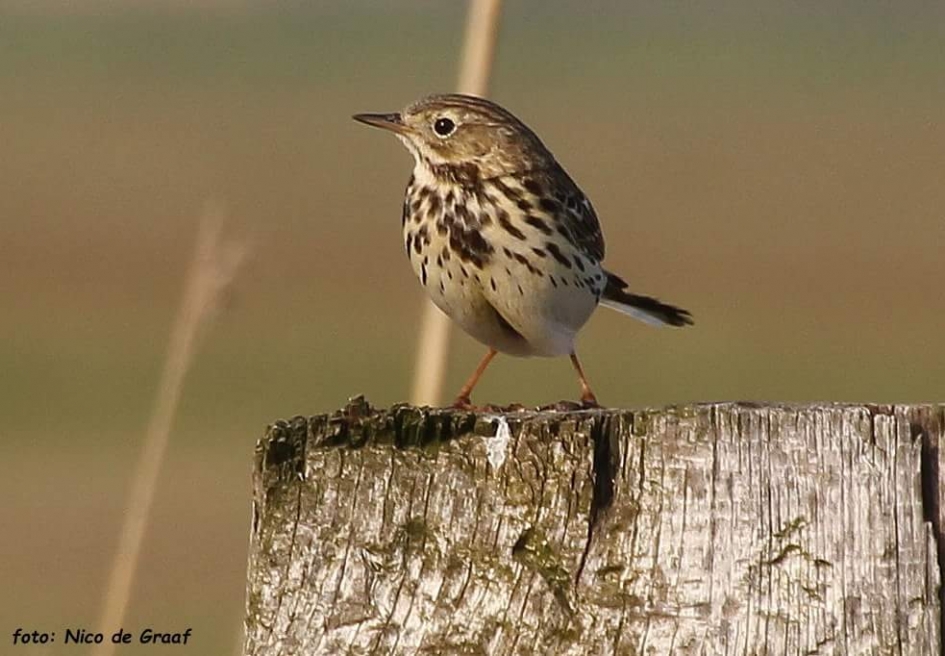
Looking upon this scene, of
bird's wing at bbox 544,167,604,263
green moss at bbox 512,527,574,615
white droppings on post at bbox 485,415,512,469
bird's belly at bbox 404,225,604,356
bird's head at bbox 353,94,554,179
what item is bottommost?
green moss at bbox 512,527,574,615

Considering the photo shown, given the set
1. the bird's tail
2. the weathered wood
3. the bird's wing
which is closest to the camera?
the weathered wood

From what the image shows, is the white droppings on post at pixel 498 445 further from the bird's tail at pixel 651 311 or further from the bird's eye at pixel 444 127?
the bird's tail at pixel 651 311

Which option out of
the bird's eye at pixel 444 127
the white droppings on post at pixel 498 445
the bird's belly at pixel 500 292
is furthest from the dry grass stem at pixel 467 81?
Result: the white droppings on post at pixel 498 445

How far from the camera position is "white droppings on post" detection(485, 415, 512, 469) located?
158 inches

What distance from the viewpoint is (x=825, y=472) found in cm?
396

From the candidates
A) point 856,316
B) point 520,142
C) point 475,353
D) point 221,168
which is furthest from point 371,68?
point 520,142

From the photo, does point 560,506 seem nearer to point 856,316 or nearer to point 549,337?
point 549,337

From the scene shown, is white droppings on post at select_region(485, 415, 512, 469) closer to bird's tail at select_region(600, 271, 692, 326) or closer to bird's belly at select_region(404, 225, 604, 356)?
bird's belly at select_region(404, 225, 604, 356)

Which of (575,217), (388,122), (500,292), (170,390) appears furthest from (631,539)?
(388,122)

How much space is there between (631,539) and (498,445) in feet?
0.97

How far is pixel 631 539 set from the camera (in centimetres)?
394

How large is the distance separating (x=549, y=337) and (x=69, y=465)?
13.3 meters

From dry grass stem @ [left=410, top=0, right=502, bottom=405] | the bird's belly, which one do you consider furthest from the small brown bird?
dry grass stem @ [left=410, top=0, right=502, bottom=405]

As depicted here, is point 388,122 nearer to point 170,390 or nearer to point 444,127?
point 444,127
